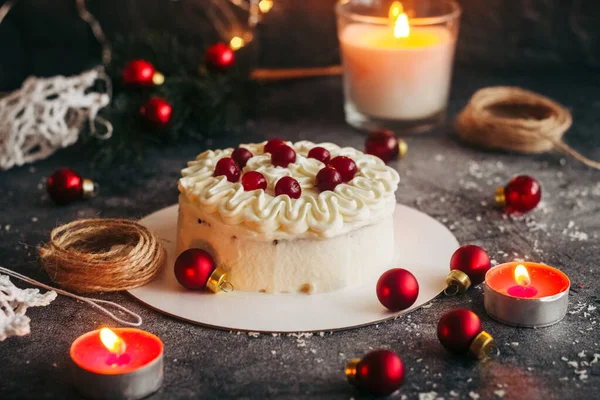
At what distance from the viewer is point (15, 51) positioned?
9.11 ft

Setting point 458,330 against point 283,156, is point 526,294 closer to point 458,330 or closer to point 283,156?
point 458,330

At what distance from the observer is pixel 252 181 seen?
163 centimetres

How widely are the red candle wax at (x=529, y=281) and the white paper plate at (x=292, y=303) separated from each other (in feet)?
0.35

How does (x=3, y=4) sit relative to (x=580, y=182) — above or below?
above

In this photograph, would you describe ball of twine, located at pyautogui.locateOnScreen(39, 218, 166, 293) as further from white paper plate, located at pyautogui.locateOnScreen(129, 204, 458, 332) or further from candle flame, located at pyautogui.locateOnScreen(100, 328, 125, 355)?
candle flame, located at pyautogui.locateOnScreen(100, 328, 125, 355)

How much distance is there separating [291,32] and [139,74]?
76 cm

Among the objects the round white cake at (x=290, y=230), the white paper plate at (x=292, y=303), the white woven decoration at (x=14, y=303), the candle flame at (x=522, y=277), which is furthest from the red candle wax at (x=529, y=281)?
the white woven decoration at (x=14, y=303)

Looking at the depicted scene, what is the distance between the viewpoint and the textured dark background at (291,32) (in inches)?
109

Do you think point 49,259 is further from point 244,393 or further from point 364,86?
point 364,86

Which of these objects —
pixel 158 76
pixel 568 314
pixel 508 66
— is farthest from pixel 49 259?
pixel 508 66

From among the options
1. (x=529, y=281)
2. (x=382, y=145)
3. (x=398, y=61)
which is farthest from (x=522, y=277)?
(x=398, y=61)

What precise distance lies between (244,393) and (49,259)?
0.54m

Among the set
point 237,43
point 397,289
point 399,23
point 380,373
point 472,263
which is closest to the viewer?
point 380,373

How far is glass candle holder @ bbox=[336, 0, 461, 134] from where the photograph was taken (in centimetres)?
233
